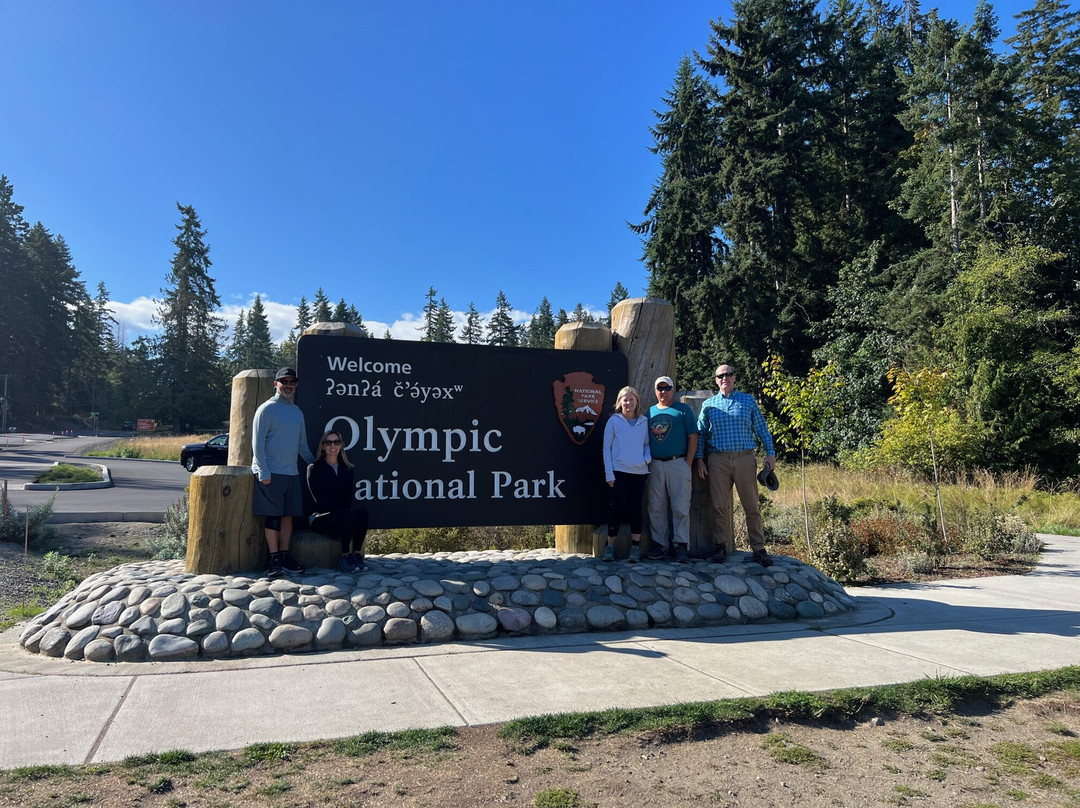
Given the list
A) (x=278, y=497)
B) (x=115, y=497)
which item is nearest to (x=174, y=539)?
(x=278, y=497)

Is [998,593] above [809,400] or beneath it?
beneath

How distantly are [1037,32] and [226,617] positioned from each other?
36660mm

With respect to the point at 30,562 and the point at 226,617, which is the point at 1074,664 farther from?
the point at 30,562

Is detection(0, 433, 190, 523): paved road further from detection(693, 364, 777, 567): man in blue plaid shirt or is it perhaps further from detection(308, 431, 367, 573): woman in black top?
detection(693, 364, 777, 567): man in blue plaid shirt

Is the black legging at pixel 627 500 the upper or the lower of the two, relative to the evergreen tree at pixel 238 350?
lower

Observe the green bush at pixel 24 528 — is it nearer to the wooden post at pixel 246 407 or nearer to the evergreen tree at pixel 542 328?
the wooden post at pixel 246 407

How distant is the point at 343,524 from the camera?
5.76m

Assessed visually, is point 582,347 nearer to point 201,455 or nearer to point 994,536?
point 994,536

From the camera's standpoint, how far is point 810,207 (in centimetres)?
3262

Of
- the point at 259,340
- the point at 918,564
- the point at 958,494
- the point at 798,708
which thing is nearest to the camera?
the point at 798,708

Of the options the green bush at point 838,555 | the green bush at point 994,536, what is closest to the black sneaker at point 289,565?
the green bush at point 838,555

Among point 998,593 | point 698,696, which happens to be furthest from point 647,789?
point 998,593

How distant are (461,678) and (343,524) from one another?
2007 mm

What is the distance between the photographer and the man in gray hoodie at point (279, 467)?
546 centimetres
